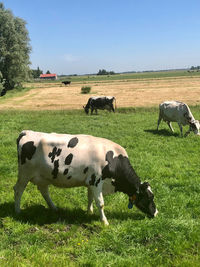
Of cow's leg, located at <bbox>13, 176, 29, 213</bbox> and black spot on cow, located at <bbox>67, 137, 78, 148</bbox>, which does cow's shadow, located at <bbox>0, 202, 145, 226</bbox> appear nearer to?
cow's leg, located at <bbox>13, 176, 29, 213</bbox>

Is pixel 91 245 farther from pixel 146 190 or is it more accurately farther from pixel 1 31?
pixel 1 31

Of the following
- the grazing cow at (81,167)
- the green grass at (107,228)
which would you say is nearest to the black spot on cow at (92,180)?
the grazing cow at (81,167)

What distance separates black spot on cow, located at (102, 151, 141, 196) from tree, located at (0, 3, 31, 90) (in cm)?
4654

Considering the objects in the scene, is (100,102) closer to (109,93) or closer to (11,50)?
(109,93)

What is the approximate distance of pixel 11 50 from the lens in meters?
47.6

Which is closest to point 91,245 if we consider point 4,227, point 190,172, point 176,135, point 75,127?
point 4,227

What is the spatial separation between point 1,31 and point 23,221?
50.7 metres

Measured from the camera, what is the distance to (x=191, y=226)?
496cm

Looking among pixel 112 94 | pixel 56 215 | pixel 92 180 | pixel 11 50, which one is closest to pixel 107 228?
pixel 92 180

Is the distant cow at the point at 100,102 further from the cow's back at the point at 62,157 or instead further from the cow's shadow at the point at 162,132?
the cow's back at the point at 62,157

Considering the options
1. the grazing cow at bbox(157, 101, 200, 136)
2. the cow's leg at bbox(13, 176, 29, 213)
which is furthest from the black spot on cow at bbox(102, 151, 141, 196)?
the grazing cow at bbox(157, 101, 200, 136)

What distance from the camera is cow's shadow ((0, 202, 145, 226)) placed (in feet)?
17.8

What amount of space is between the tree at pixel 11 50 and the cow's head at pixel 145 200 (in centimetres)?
4682

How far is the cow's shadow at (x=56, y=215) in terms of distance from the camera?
542cm
